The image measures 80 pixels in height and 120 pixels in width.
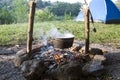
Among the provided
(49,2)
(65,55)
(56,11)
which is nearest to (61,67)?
(65,55)

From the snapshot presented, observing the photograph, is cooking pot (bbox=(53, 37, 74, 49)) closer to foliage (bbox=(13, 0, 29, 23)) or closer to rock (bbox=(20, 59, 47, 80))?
rock (bbox=(20, 59, 47, 80))

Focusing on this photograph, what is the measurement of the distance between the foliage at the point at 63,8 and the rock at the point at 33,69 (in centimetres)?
1267

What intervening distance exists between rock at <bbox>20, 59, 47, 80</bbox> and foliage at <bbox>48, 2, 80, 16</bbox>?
499 inches

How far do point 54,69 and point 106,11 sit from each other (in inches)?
271

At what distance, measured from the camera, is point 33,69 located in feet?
15.0

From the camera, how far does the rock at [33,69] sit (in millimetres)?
Result: 4590

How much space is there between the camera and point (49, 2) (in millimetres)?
19859

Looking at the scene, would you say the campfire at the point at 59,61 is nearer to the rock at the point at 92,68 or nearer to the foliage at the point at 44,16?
the rock at the point at 92,68

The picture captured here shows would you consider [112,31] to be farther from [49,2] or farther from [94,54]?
[49,2]

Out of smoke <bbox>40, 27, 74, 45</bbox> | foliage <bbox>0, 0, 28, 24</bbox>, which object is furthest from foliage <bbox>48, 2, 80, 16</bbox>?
smoke <bbox>40, 27, 74, 45</bbox>

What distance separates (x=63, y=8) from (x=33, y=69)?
43.1ft

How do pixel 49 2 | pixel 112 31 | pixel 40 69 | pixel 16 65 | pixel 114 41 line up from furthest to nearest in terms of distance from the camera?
1. pixel 49 2
2. pixel 112 31
3. pixel 114 41
4. pixel 16 65
5. pixel 40 69

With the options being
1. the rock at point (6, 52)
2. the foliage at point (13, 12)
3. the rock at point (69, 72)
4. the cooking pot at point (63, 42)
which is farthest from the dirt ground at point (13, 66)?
the foliage at point (13, 12)

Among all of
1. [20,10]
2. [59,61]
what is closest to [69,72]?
[59,61]
